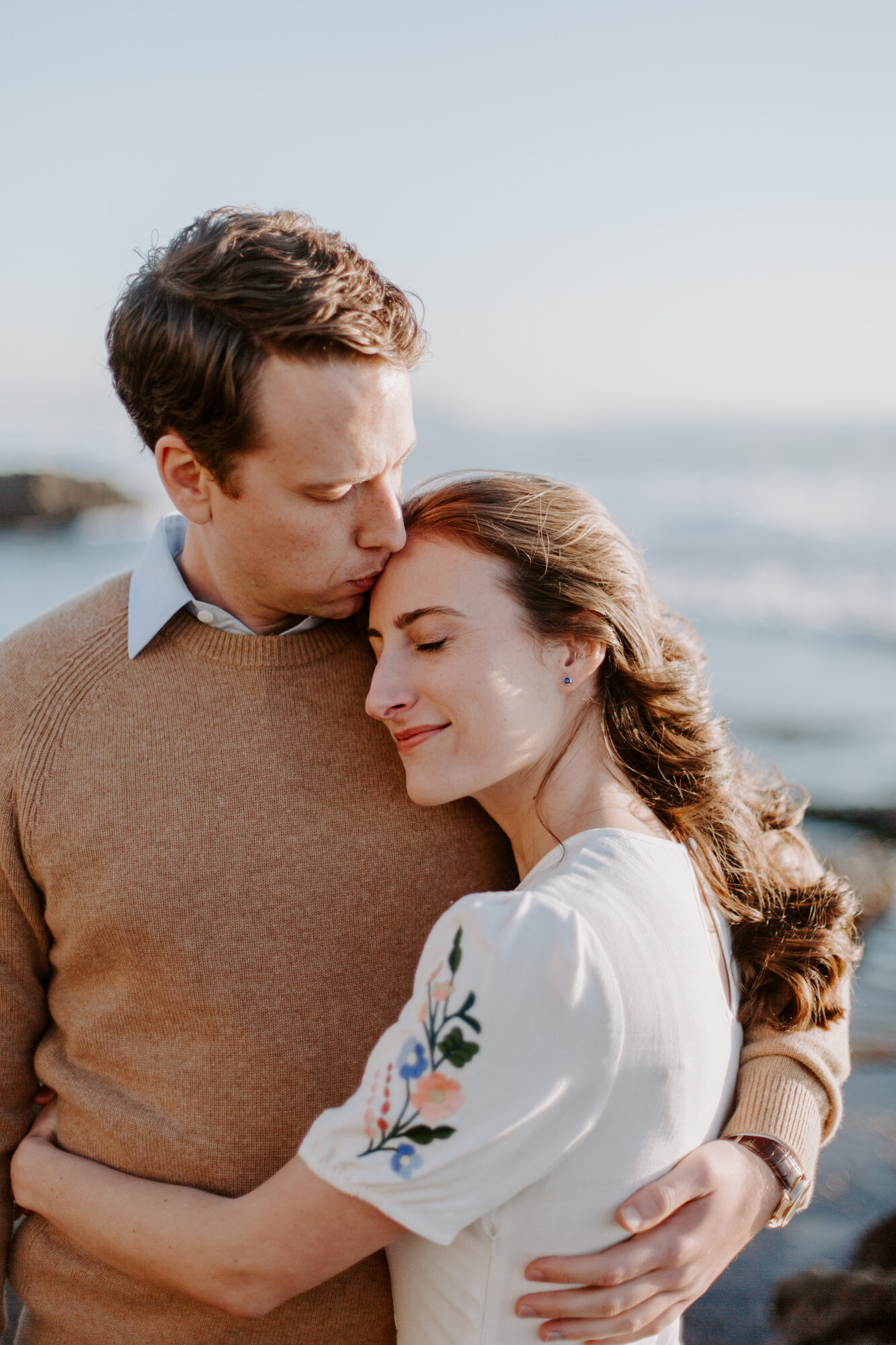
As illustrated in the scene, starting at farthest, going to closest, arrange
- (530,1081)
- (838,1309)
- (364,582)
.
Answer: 1. (838,1309)
2. (364,582)
3. (530,1081)

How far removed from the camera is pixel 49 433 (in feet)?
89.5

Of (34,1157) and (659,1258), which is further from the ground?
(659,1258)

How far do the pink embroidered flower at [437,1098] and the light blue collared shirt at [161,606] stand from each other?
1.09 meters

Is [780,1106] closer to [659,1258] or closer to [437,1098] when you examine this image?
[659,1258]

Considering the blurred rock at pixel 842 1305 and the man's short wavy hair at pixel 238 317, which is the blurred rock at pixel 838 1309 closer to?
the blurred rock at pixel 842 1305

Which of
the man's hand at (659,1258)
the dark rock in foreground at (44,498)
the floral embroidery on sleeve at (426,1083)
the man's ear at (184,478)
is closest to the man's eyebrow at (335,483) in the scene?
the man's ear at (184,478)

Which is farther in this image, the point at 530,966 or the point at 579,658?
the point at 579,658

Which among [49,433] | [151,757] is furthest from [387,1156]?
[49,433]

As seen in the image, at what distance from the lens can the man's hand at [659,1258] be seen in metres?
1.51

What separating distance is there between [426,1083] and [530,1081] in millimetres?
146

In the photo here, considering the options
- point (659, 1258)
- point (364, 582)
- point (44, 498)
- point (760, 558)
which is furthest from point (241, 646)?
point (44, 498)

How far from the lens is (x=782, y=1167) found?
1.86 m

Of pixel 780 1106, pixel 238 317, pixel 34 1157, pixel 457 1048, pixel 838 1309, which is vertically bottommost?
pixel 838 1309

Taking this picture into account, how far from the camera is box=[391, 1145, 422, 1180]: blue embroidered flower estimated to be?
135 cm
